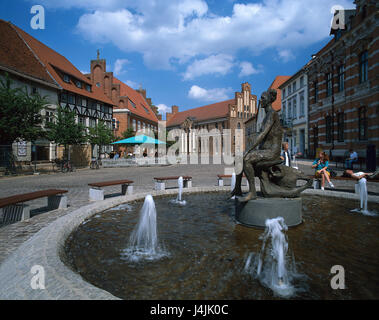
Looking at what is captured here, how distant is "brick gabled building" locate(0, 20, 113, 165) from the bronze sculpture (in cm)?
1780

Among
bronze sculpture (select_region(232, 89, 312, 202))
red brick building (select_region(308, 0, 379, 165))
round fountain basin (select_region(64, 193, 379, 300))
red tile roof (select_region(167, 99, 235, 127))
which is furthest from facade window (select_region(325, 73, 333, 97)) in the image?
red tile roof (select_region(167, 99, 235, 127))

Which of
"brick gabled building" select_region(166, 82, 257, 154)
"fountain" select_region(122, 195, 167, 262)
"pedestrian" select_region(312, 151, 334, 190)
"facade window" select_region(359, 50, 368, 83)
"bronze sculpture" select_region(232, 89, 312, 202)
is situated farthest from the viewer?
"brick gabled building" select_region(166, 82, 257, 154)

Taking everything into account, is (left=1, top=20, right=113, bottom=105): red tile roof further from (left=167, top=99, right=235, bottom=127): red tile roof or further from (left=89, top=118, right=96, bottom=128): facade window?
(left=167, top=99, right=235, bottom=127): red tile roof

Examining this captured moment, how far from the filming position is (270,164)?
Answer: 459cm

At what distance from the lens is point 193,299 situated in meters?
2.20

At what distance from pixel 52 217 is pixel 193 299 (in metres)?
4.16

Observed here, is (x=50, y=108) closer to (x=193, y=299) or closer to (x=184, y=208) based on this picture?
(x=184, y=208)

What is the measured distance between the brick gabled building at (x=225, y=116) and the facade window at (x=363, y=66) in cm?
4439

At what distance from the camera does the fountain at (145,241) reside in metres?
3.18

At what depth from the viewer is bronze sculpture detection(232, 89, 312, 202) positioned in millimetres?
4551

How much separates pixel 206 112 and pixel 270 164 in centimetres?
7097

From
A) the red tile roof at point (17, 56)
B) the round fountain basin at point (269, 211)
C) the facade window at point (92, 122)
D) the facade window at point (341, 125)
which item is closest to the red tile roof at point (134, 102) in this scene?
the facade window at point (92, 122)

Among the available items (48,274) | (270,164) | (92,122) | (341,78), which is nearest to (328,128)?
(341,78)


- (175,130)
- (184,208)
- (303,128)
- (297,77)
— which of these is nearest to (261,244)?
(184,208)
